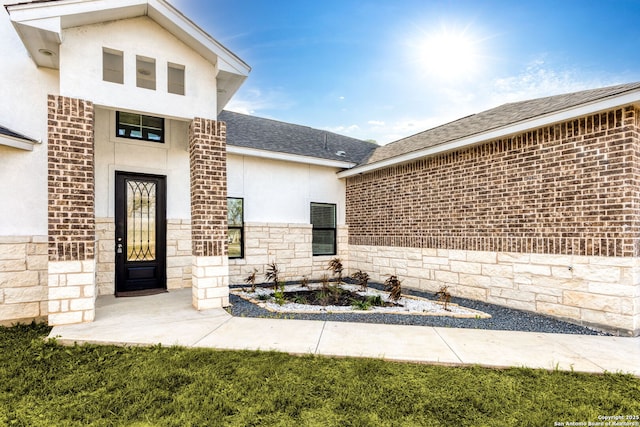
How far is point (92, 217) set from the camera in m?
5.02

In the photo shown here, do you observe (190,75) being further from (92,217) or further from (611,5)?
(611,5)

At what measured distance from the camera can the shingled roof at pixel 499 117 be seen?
519cm

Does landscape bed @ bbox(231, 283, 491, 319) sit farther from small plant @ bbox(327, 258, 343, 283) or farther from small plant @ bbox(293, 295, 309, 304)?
small plant @ bbox(327, 258, 343, 283)

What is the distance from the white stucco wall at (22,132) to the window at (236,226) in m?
3.97

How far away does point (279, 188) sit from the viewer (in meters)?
9.27

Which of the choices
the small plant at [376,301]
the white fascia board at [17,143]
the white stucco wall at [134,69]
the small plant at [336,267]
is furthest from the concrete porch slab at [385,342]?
the white fascia board at [17,143]

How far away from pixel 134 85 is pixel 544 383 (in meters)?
7.15

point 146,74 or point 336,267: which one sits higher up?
point 146,74

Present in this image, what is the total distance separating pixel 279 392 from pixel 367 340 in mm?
1714

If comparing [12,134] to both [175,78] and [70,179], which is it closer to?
[70,179]

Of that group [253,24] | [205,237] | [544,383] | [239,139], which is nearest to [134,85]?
[205,237]

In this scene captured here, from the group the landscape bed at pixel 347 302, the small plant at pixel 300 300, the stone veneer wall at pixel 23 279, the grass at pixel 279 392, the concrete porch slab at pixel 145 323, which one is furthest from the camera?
the small plant at pixel 300 300

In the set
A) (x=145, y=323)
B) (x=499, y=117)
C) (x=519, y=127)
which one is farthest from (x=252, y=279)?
(x=499, y=117)

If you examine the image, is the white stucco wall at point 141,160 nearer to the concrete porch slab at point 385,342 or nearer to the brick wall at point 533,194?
the concrete porch slab at point 385,342
